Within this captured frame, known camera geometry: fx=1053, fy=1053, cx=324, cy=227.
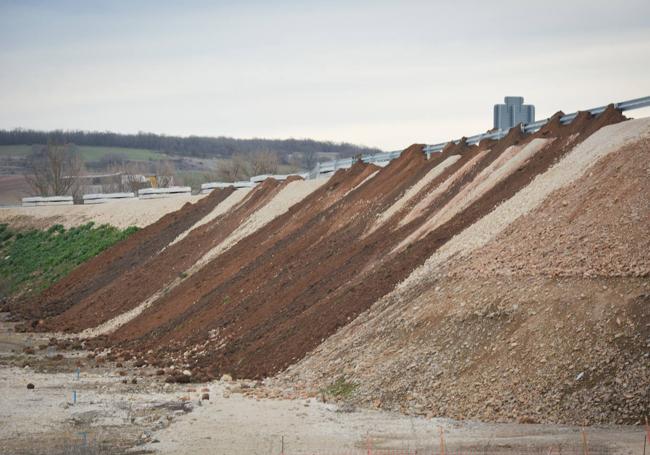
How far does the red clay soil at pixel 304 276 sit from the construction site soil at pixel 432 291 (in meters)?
0.09

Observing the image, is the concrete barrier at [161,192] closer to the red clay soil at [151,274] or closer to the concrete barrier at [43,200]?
the concrete barrier at [43,200]

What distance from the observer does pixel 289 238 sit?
39.0 meters

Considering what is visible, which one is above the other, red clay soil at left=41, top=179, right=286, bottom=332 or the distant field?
the distant field

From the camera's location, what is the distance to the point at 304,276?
108ft

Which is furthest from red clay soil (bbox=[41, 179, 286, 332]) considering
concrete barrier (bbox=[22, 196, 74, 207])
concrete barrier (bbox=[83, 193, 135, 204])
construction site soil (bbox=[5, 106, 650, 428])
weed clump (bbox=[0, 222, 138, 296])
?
concrete barrier (bbox=[22, 196, 74, 207])

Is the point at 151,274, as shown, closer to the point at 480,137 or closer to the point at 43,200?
the point at 480,137

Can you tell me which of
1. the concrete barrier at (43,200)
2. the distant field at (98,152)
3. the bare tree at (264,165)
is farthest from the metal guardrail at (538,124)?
the distant field at (98,152)

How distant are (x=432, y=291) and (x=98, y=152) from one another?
15048cm

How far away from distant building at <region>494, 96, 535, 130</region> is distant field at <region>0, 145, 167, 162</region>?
124388 millimetres

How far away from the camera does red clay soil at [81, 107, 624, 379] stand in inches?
1080

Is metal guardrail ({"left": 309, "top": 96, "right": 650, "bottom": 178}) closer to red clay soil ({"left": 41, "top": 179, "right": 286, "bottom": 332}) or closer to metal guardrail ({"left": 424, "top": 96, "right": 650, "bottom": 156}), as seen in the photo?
metal guardrail ({"left": 424, "top": 96, "right": 650, "bottom": 156})

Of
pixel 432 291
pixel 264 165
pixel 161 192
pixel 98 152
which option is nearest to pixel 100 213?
pixel 161 192

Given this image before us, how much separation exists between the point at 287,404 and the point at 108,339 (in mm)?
15534

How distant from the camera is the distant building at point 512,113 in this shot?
134 ft
